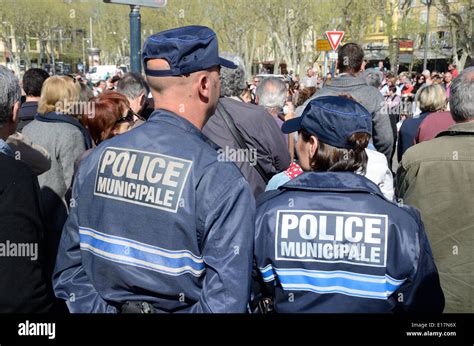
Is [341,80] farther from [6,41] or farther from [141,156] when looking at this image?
[6,41]

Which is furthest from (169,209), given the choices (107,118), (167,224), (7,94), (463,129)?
(107,118)

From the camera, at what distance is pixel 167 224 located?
187cm

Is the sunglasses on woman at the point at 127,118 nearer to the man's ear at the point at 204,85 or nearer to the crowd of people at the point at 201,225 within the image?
the crowd of people at the point at 201,225

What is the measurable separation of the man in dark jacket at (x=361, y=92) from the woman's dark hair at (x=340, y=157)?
8.90 feet

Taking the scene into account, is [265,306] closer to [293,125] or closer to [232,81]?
[293,125]

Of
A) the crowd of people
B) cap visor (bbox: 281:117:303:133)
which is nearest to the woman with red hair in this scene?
the crowd of people

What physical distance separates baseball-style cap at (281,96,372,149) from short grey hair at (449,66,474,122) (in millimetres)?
1001

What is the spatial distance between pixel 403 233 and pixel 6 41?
54.4m

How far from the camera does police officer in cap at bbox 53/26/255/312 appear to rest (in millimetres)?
1858

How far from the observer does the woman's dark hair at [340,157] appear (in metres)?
2.26

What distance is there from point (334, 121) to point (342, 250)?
55cm

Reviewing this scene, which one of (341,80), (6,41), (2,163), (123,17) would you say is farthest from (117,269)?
(123,17)

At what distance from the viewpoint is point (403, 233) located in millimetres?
2104

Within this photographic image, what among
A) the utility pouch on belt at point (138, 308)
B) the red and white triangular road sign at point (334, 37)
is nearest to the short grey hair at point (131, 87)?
the utility pouch on belt at point (138, 308)
